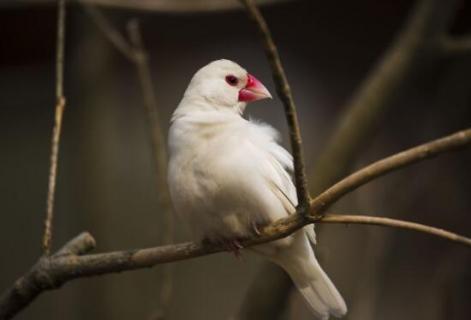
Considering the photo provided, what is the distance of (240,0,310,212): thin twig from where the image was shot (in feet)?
3.97

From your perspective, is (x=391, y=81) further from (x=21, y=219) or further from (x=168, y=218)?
(x=21, y=219)

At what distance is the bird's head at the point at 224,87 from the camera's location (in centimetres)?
200

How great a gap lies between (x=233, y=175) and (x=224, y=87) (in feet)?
1.05

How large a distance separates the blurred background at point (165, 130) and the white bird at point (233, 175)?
1.19m

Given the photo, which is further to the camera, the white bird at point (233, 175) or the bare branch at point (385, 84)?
the bare branch at point (385, 84)

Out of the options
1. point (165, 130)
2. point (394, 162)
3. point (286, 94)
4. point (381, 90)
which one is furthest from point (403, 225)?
point (165, 130)

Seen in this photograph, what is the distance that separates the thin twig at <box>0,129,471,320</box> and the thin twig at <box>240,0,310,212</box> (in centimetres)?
5

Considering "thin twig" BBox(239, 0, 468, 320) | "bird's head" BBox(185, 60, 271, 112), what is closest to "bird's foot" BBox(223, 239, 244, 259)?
"bird's head" BBox(185, 60, 271, 112)

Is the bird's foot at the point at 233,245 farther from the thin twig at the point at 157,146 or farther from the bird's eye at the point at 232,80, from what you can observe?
the thin twig at the point at 157,146

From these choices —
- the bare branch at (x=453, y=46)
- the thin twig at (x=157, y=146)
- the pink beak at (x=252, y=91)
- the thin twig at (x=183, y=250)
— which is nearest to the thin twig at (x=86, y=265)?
the thin twig at (x=183, y=250)

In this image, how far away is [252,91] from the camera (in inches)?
78.7

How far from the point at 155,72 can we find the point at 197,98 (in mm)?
1782

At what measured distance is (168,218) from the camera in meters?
2.48

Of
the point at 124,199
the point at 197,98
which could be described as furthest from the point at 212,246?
the point at 124,199
